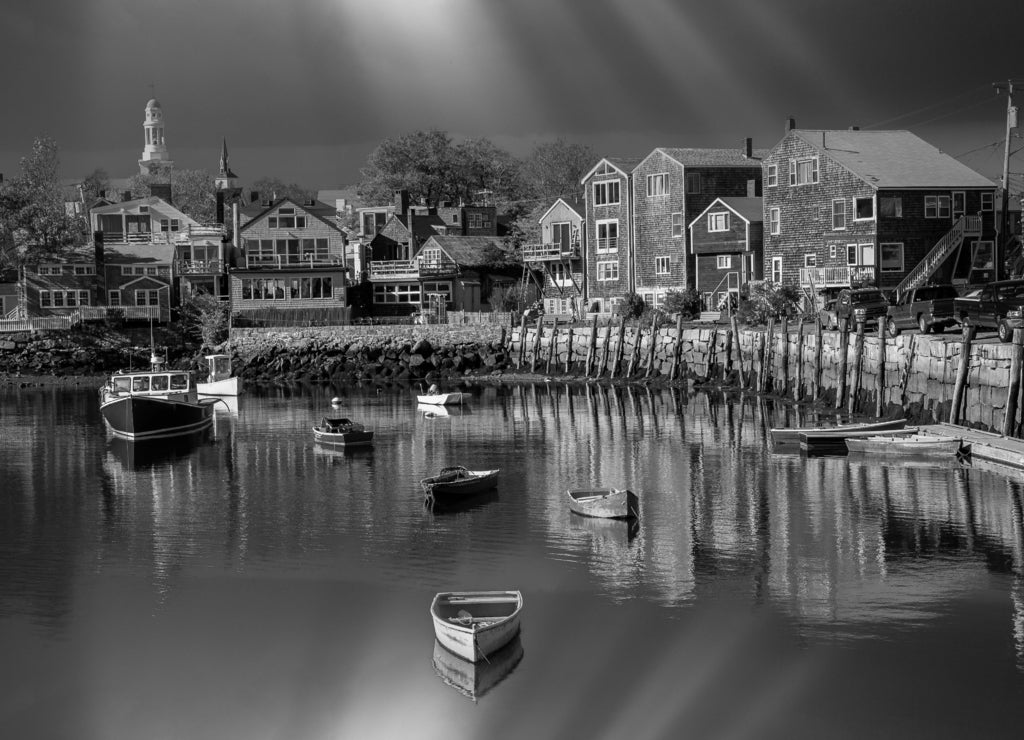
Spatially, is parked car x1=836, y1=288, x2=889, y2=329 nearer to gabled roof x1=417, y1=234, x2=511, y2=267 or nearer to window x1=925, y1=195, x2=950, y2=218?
window x1=925, y1=195, x2=950, y2=218

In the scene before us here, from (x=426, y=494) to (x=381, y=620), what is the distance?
12.4 meters

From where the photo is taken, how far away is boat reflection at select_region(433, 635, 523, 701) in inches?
936

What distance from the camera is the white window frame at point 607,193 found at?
9681 centimetres

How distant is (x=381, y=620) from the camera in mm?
27703

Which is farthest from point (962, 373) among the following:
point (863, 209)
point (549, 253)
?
point (549, 253)

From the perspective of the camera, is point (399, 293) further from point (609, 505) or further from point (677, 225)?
point (609, 505)

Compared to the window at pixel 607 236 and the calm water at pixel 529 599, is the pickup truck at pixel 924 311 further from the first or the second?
the window at pixel 607 236

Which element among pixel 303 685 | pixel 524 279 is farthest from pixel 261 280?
pixel 303 685

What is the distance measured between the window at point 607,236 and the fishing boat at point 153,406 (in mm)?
40424

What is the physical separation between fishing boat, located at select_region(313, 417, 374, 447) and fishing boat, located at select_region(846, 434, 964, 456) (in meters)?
18.4

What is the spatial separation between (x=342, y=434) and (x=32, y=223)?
206 ft

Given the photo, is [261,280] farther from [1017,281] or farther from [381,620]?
[381,620]

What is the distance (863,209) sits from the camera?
7850cm

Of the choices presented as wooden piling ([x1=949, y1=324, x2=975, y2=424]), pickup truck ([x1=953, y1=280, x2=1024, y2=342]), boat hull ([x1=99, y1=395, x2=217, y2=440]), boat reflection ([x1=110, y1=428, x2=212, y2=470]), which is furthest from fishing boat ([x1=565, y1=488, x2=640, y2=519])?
boat hull ([x1=99, y1=395, x2=217, y2=440])
